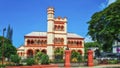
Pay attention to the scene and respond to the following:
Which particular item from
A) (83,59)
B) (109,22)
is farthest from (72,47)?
(109,22)

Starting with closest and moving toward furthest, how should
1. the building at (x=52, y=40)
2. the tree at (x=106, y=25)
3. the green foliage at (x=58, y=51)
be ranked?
the tree at (x=106, y=25)
the green foliage at (x=58, y=51)
the building at (x=52, y=40)

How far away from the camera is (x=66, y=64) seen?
1583 inches

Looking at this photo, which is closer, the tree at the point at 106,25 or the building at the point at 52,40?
the tree at the point at 106,25

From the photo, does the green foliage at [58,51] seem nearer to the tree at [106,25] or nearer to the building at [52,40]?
the building at [52,40]

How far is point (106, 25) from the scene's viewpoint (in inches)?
1539

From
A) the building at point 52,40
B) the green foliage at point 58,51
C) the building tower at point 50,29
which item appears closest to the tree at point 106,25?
the green foliage at point 58,51

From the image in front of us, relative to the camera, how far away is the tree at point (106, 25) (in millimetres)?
36656

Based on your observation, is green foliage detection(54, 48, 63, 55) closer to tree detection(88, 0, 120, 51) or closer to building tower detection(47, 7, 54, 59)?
building tower detection(47, 7, 54, 59)

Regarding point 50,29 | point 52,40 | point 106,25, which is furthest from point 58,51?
point 106,25

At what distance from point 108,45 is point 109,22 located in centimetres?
478

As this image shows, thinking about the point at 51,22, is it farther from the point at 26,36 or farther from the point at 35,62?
the point at 35,62

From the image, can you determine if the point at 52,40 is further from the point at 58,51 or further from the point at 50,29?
the point at 58,51

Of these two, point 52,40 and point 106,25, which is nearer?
point 106,25

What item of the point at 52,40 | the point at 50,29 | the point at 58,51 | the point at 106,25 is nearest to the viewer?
the point at 106,25
